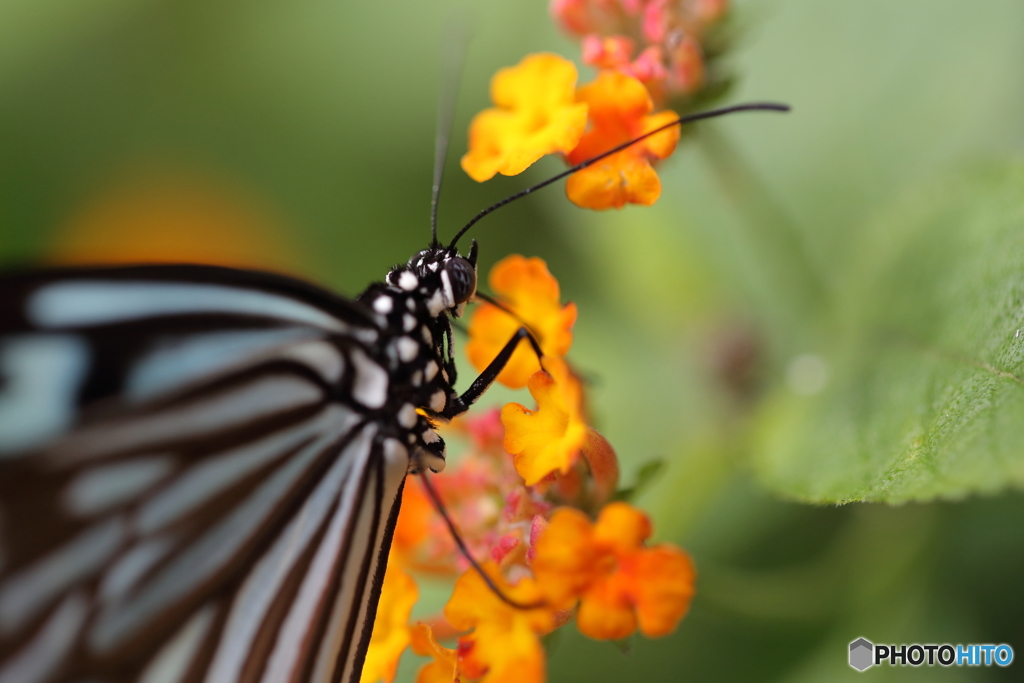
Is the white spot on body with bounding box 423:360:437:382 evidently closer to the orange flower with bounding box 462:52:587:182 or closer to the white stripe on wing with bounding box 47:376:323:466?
the white stripe on wing with bounding box 47:376:323:466

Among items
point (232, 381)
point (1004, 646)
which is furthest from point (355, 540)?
point (1004, 646)

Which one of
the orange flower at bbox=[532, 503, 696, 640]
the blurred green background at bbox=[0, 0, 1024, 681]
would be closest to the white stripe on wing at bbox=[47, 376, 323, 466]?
the orange flower at bbox=[532, 503, 696, 640]

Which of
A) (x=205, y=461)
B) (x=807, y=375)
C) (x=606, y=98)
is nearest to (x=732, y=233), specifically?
(x=807, y=375)

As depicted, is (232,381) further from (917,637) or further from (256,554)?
(917,637)

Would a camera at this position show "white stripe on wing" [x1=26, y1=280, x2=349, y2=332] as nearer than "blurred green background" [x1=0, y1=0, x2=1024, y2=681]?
Yes

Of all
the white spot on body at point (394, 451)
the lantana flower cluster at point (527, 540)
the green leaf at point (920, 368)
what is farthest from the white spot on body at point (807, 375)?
the white spot on body at point (394, 451)
